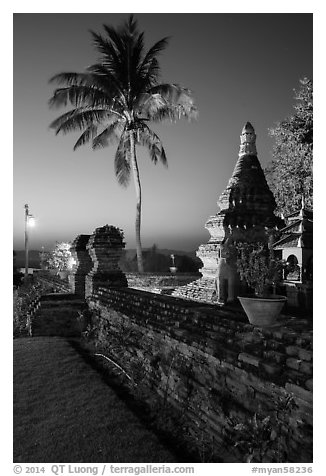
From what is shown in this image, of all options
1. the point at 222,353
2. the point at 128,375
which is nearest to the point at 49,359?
the point at 128,375

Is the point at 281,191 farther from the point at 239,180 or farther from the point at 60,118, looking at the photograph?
the point at 60,118

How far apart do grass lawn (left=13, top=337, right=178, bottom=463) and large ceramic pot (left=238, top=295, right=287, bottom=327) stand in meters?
1.45

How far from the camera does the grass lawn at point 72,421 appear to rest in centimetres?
331

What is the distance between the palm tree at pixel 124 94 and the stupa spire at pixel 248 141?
15.4 ft

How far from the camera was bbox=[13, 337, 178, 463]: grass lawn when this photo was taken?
3.31 m

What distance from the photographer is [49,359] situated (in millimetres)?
6125

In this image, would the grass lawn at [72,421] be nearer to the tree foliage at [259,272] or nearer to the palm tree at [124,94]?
the tree foliage at [259,272]

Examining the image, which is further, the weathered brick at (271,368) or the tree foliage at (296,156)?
the tree foliage at (296,156)

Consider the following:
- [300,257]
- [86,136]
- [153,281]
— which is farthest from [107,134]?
[300,257]

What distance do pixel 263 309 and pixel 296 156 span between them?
14.1 metres

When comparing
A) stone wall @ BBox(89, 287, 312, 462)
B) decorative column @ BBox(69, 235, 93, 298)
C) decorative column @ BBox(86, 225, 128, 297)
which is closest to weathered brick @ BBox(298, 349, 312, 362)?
stone wall @ BBox(89, 287, 312, 462)

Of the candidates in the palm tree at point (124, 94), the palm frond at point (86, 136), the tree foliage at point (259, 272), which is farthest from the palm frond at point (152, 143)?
the tree foliage at point (259, 272)

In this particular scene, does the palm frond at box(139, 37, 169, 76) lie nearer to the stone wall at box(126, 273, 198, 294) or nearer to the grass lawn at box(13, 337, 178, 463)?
the stone wall at box(126, 273, 198, 294)

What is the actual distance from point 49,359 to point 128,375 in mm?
1670
